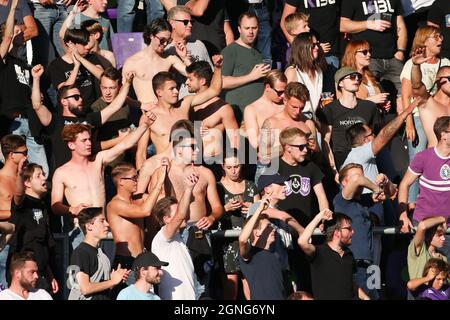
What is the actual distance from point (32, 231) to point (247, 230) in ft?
7.40

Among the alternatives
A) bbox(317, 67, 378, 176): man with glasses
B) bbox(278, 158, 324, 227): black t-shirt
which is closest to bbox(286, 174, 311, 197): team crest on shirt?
bbox(278, 158, 324, 227): black t-shirt

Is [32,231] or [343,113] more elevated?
[343,113]

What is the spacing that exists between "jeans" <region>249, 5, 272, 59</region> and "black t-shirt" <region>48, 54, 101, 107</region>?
217 cm

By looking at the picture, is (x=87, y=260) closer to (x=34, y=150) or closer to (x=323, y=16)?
(x=34, y=150)

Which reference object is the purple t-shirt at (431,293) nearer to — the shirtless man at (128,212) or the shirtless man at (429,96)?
the shirtless man at (429,96)

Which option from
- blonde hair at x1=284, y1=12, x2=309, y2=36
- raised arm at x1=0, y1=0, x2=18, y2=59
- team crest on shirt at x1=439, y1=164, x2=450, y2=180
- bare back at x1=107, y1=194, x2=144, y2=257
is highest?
raised arm at x1=0, y1=0, x2=18, y2=59

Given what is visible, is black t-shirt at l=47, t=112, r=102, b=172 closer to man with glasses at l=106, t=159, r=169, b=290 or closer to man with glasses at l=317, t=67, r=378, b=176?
man with glasses at l=106, t=159, r=169, b=290

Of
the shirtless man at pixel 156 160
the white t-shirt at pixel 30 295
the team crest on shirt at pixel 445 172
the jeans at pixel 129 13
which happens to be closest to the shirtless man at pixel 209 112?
the shirtless man at pixel 156 160

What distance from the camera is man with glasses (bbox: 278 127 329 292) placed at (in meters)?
18.3

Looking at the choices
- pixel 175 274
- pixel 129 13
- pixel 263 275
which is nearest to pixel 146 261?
pixel 175 274

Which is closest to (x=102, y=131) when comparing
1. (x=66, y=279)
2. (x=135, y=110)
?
(x=135, y=110)

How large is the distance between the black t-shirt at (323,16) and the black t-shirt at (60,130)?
11.2ft

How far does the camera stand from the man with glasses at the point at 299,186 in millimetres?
18312

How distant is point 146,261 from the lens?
17047mm
